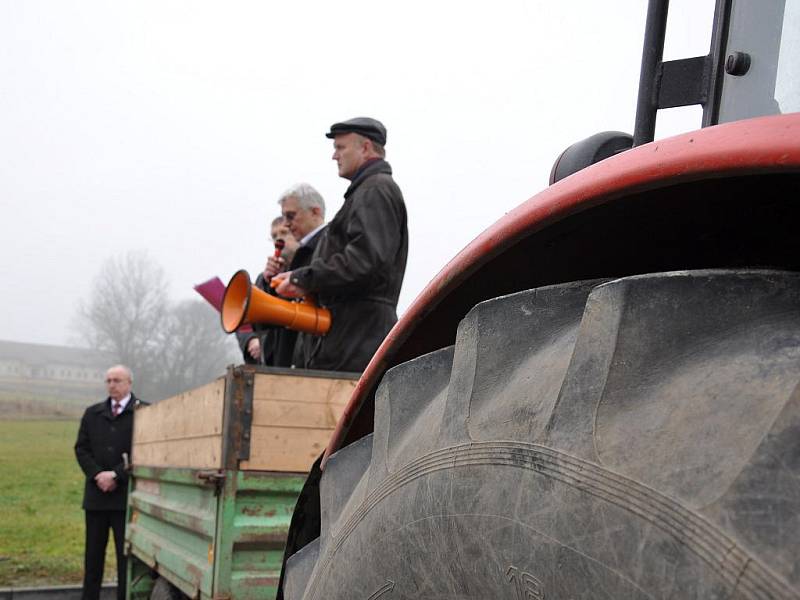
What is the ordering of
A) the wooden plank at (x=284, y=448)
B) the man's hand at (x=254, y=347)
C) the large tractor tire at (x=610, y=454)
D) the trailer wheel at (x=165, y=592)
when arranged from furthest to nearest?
1. the man's hand at (x=254, y=347)
2. the trailer wheel at (x=165, y=592)
3. the wooden plank at (x=284, y=448)
4. the large tractor tire at (x=610, y=454)

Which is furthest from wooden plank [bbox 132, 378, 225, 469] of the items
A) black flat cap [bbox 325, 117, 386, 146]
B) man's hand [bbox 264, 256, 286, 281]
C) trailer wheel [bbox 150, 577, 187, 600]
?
black flat cap [bbox 325, 117, 386, 146]

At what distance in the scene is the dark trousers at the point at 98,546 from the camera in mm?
6961

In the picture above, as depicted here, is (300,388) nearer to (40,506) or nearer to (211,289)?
(211,289)

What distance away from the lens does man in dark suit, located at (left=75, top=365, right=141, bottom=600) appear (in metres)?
7.07

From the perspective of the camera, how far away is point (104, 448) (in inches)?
299

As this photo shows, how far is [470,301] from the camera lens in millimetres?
1379

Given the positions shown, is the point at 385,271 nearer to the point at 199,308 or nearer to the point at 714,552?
the point at 714,552

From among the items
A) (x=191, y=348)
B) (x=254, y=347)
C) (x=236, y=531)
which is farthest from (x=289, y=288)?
(x=191, y=348)

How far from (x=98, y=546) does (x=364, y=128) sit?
4368 mm

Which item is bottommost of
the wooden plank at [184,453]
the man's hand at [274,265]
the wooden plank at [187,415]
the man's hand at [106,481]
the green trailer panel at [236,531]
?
the man's hand at [106,481]

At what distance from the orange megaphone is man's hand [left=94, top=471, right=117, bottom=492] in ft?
11.1

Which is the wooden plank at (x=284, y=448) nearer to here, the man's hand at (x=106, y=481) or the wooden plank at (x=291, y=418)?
the wooden plank at (x=291, y=418)

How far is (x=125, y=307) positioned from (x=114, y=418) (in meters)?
35.8

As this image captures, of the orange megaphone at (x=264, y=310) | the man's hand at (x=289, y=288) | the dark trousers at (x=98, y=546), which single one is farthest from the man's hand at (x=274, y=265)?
the dark trousers at (x=98, y=546)
